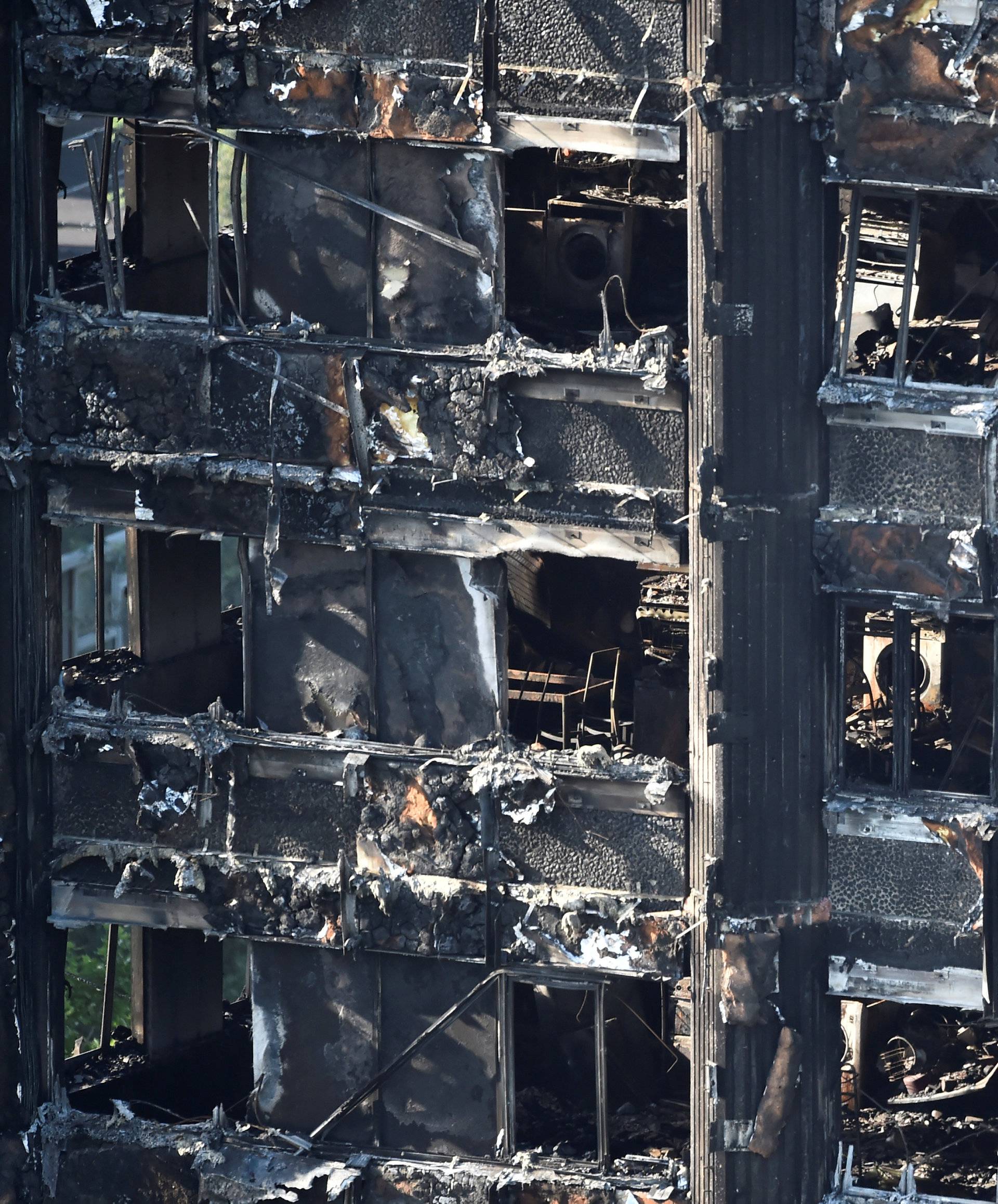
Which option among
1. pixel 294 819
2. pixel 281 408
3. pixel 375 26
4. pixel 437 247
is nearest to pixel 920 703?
pixel 294 819

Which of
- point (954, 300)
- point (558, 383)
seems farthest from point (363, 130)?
point (954, 300)

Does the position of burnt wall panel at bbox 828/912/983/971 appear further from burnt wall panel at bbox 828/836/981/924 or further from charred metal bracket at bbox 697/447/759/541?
charred metal bracket at bbox 697/447/759/541

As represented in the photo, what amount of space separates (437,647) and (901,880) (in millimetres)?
3766

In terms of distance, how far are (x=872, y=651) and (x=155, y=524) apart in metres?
6.80

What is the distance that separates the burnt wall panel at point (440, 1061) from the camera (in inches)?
548

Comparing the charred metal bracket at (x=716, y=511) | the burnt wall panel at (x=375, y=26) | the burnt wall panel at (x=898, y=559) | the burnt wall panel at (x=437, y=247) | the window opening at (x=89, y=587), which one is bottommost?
the window opening at (x=89, y=587)

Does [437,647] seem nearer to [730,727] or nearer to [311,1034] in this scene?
[730,727]

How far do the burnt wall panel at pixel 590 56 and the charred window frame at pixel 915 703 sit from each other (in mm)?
3858

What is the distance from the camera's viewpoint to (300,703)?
13.9 meters

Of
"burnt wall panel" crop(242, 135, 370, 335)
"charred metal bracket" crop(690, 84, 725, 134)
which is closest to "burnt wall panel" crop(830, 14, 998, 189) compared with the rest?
"charred metal bracket" crop(690, 84, 725, 134)

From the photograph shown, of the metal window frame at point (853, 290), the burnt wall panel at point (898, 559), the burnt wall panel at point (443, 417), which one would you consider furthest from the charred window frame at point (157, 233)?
the burnt wall panel at point (898, 559)

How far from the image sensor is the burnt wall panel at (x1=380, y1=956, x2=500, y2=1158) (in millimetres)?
13930

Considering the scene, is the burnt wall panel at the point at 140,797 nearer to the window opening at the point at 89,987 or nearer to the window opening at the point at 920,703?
the window opening at the point at 920,703

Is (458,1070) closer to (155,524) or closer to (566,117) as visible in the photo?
(155,524)
